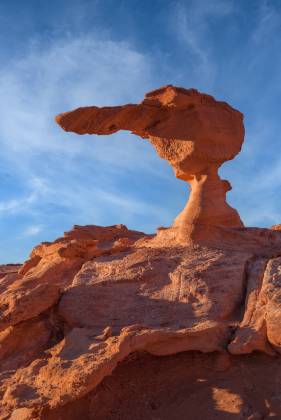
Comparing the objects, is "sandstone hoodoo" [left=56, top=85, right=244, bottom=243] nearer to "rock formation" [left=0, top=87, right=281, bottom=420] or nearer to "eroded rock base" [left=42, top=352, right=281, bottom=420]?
"rock formation" [left=0, top=87, right=281, bottom=420]

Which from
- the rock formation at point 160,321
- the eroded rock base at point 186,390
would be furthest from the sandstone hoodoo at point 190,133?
the eroded rock base at point 186,390

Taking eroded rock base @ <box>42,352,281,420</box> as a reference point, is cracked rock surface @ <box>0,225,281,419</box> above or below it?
above

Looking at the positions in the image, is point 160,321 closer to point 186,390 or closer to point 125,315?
point 125,315

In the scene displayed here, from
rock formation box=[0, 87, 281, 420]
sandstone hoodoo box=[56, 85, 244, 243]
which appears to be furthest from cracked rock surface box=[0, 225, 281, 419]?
sandstone hoodoo box=[56, 85, 244, 243]

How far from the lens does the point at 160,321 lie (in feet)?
18.6

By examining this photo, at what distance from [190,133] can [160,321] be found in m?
3.15

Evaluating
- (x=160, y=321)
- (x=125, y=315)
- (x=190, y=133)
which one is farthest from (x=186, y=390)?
(x=190, y=133)

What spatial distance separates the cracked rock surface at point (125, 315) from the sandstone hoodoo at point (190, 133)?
464 millimetres

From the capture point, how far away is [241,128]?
303 inches

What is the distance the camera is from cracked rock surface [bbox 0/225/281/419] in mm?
4750

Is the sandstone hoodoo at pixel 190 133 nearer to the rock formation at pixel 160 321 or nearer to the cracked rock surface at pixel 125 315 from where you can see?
the rock formation at pixel 160 321

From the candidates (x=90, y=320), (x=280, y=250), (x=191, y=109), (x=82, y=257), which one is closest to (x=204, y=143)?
(x=191, y=109)

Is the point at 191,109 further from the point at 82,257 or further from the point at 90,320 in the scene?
the point at 90,320

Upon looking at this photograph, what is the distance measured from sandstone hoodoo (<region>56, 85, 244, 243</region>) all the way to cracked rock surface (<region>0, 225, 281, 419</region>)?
0.46 metres
